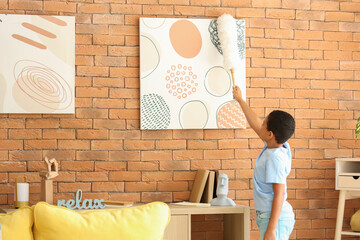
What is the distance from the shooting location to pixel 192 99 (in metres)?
3.36

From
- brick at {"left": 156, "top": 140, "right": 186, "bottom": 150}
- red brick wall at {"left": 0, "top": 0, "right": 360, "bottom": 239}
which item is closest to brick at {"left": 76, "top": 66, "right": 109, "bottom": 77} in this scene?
red brick wall at {"left": 0, "top": 0, "right": 360, "bottom": 239}

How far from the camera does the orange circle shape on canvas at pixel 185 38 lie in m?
3.36

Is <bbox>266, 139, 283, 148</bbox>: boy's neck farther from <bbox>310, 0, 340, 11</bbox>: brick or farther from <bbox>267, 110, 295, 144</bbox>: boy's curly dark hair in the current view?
<bbox>310, 0, 340, 11</bbox>: brick

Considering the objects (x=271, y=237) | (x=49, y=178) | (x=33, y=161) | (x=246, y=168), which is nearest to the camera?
(x=271, y=237)

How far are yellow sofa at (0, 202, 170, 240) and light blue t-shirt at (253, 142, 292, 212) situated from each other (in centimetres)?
75

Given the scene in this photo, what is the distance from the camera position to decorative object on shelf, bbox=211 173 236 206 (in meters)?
3.03

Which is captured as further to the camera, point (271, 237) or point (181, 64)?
point (181, 64)

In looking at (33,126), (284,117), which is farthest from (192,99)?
(33,126)

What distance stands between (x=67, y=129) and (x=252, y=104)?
4.10 feet

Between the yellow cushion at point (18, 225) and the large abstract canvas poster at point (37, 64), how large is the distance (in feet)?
3.85

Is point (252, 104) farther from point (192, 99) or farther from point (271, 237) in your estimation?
point (271, 237)

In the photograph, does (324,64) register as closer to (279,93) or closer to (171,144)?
(279,93)

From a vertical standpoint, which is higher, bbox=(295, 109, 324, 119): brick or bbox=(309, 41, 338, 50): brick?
bbox=(309, 41, 338, 50): brick

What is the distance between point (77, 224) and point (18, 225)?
0.25 meters
